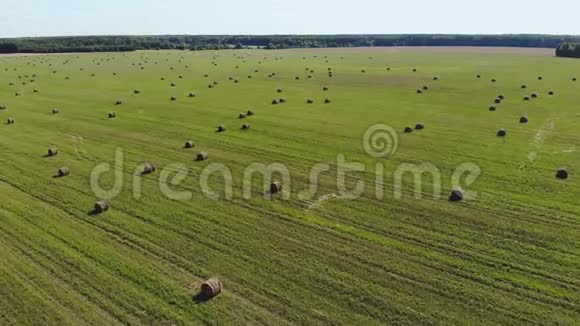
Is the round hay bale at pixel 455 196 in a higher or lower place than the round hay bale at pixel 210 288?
higher

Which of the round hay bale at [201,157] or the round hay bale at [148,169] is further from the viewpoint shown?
the round hay bale at [201,157]

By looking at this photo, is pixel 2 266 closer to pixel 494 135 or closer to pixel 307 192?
pixel 307 192

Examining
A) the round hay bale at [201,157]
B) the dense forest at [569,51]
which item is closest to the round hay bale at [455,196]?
the round hay bale at [201,157]

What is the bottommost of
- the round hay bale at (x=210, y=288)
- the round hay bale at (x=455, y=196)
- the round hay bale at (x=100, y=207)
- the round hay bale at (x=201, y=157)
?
the round hay bale at (x=210, y=288)

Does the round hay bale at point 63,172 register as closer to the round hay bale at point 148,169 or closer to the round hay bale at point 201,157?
the round hay bale at point 148,169

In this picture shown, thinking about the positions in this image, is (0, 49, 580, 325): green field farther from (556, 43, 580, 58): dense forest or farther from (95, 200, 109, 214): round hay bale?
(556, 43, 580, 58): dense forest

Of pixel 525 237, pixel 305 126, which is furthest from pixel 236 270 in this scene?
pixel 305 126
